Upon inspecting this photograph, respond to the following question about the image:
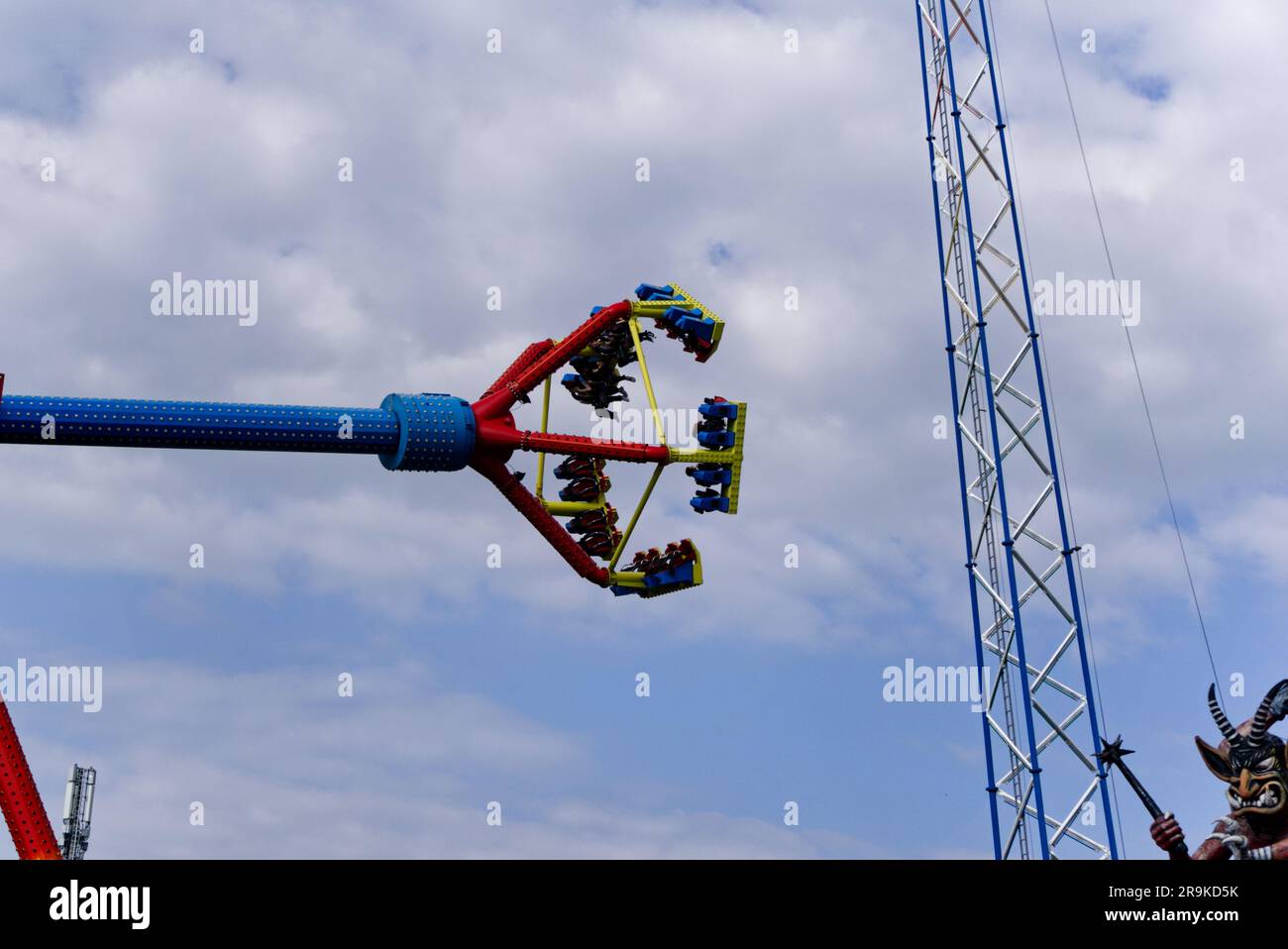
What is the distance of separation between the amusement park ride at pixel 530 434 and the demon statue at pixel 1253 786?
31.6ft

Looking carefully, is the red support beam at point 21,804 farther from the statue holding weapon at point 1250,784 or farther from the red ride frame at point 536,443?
the statue holding weapon at point 1250,784

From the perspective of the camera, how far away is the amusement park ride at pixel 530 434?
21469 millimetres

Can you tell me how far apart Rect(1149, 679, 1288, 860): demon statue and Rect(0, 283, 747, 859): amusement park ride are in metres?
9.64

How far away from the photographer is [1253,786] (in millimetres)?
24438

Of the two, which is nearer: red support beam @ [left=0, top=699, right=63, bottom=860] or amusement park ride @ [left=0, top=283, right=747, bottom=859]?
red support beam @ [left=0, top=699, right=63, bottom=860]

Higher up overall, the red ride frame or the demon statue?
the red ride frame

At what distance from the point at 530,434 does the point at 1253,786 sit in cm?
1372

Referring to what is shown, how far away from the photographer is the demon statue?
2419cm

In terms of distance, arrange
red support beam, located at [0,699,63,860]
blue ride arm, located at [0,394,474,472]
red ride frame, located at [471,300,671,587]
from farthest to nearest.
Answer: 1. red ride frame, located at [471,300,671,587]
2. blue ride arm, located at [0,394,474,472]
3. red support beam, located at [0,699,63,860]

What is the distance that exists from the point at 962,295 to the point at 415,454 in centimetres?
1187

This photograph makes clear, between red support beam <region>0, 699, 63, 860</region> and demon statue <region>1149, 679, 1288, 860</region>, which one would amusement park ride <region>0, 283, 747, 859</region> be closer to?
red support beam <region>0, 699, 63, 860</region>

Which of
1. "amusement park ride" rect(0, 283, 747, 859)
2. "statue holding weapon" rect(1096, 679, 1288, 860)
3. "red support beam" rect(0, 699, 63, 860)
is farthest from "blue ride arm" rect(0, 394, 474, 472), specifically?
"statue holding weapon" rect(1096, 679, 1288, 860)
